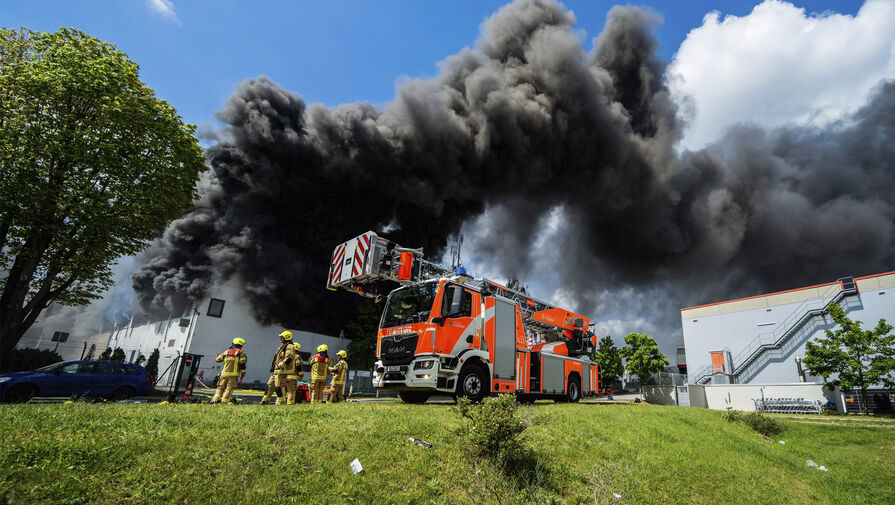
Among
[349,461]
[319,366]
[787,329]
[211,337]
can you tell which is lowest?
[349,461]

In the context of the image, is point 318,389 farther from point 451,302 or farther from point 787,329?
point 787,329

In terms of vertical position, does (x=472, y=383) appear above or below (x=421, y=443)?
above

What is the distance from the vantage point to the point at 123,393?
38.6ft

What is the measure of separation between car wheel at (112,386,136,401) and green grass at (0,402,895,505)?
7.47 m

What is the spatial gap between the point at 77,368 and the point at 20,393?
125cm

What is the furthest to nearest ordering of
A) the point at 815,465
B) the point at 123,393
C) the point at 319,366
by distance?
the point at 123,393
the point at 319,366
the point at 815,465

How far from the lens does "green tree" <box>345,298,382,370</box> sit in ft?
97.3

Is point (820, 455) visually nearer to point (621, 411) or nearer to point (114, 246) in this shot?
point (621, 411)

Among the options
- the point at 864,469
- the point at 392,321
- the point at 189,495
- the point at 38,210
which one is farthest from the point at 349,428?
the point at 38,210

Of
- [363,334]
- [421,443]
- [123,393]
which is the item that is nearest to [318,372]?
[421,443]

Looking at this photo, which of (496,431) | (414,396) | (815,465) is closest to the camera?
(496,431)

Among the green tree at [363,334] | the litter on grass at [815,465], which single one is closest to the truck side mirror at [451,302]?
the litter on grass at [815,465]

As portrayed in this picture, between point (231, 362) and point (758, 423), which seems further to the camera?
point (758, 423)

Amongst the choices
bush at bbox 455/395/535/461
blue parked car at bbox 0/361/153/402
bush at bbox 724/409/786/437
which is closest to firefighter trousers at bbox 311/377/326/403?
bush at bbox 455/395/535/461
